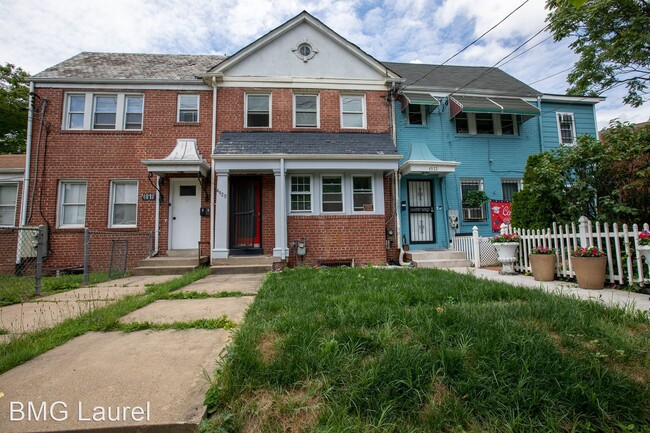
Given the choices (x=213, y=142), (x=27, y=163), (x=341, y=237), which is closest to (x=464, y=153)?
(x=341, y=237)

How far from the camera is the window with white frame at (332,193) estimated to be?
8.98m

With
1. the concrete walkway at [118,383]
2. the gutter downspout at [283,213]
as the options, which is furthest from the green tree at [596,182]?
the concrete walkway at [118,383]

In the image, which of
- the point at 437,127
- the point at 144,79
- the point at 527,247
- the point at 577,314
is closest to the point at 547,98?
the point at 437,127

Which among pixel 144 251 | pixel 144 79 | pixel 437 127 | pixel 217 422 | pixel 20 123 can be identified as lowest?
pixel 217 422

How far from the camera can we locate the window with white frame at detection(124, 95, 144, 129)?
9.35 m

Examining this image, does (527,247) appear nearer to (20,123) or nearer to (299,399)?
(299,399)

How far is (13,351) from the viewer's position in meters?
2.24

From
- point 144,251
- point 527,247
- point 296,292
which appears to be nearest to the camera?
point 296,292

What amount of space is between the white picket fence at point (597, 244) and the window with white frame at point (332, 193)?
180 inches

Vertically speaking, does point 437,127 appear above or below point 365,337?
above

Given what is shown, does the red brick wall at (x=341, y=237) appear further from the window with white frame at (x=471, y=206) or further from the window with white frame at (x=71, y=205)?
the window with white frame at (x=71, y=205)

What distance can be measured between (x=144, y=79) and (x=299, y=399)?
36.7 feet

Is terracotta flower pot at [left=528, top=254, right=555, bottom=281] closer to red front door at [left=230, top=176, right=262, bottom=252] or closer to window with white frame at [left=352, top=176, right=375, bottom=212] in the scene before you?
window with white frame at [left=352, top=176, right=375, bottom=212]

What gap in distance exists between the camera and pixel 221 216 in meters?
8.13
